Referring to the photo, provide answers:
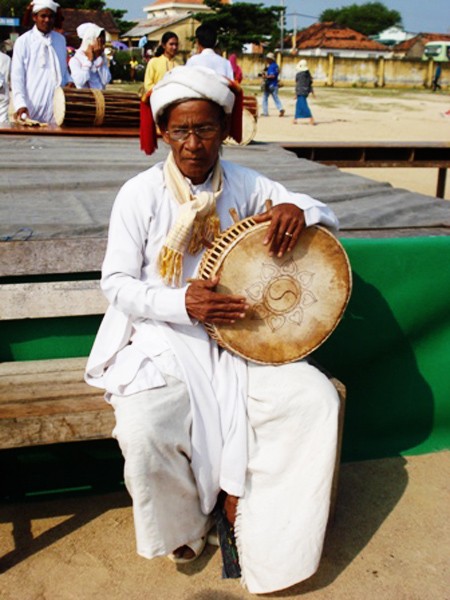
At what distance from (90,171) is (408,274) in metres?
2.27

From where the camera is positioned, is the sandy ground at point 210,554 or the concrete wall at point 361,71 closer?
the sandy ground at point 210,554

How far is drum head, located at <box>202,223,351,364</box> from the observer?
2.60 m

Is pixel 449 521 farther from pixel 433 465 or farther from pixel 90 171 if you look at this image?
pixel 90 171

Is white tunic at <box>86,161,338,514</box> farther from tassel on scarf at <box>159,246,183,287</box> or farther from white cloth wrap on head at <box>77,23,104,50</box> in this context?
white cloth wrap on head at <box>77,23,104,50</box>

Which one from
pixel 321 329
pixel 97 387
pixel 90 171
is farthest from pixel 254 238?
pixel 90 171

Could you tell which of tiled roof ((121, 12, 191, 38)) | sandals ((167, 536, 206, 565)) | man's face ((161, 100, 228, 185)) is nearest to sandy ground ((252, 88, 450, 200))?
man's face ((161, 100, 228, 185))

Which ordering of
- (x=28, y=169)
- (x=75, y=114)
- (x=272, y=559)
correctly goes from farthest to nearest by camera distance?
(x=75, y=114) < (x=28, y=169) < (x=272, y=559)

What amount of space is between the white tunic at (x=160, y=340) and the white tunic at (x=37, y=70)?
5152mm

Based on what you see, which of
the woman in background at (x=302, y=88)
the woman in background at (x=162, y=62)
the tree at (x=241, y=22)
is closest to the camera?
the woman in background at (x=162, y=62)

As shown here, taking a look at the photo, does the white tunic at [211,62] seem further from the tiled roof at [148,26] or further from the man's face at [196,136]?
the tiled roof at [148,26]

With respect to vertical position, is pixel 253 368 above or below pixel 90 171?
below

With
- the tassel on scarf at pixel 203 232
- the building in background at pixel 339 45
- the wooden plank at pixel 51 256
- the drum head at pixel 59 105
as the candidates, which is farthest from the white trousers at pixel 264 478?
the building in background at pixel 339 45

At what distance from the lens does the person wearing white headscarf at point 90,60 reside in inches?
313

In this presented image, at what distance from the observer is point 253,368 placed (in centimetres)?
270
